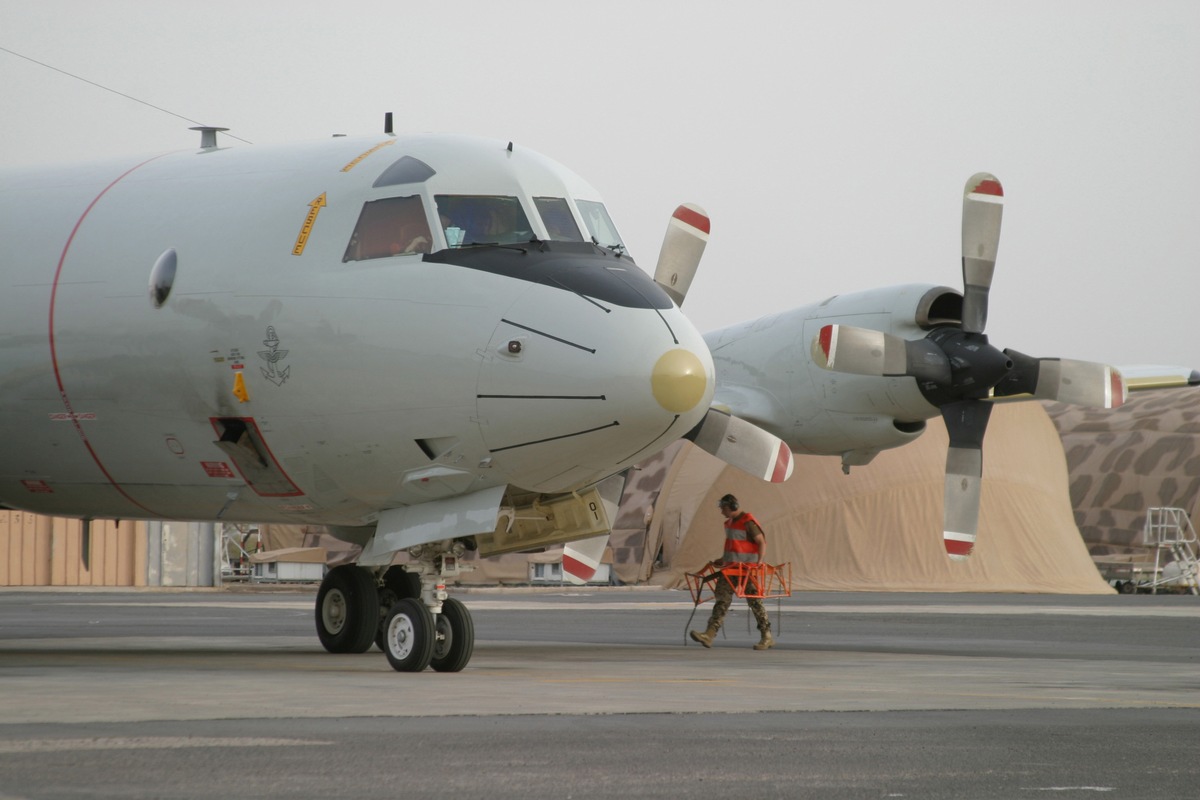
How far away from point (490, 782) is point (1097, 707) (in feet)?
19.0

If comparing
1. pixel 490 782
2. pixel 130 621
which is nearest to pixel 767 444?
pixel 490 782

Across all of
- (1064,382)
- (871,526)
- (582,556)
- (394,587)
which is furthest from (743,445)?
(871,526)

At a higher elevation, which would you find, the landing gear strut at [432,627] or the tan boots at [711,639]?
the landing gear strut at [432,627]

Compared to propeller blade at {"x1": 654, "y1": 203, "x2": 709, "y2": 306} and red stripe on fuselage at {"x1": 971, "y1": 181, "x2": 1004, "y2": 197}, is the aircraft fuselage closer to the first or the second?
propeller blade at {"x1": 654, "y1": 203, "x2": 709, "y2": 306}

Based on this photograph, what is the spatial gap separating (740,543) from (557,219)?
22.8 feet

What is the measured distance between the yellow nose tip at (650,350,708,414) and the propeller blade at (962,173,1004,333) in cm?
860

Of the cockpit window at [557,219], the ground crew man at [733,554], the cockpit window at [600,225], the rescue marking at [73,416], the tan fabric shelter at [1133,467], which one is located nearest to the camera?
the cockpit window at [557,219]

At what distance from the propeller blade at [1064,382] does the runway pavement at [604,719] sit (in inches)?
128

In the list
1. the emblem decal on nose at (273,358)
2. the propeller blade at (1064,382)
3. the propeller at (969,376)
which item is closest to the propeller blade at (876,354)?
the propeller at (969,376)

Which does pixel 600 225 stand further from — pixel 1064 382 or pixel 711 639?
pixel 1064 382

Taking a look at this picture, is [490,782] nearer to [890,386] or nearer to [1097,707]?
[1097,707]

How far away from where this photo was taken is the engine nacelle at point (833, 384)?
2141 centimetres

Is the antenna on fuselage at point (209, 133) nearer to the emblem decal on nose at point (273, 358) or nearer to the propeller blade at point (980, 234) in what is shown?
the emblem decal on nose at point (273, 358)

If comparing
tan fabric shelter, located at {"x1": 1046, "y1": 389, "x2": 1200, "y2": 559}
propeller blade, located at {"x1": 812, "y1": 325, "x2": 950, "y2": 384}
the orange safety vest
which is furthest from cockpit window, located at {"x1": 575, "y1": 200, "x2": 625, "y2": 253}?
tan fabric shelter, located at {"x1": 1046, "y1": 389, "x2": 1200, "y2": 559}
